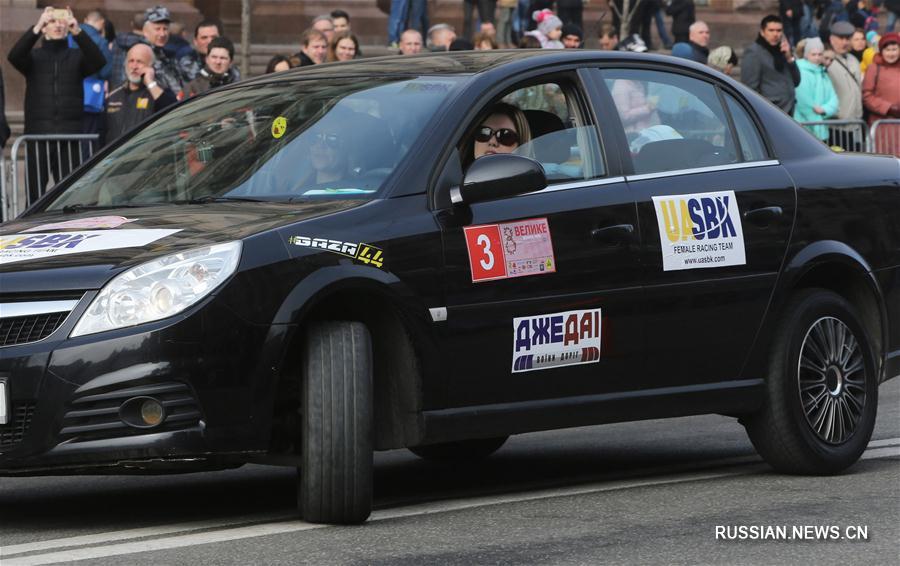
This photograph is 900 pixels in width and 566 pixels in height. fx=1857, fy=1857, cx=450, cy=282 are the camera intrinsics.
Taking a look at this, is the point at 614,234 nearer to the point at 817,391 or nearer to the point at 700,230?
the point at 700,230

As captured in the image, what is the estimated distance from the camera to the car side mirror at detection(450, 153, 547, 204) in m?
6.61

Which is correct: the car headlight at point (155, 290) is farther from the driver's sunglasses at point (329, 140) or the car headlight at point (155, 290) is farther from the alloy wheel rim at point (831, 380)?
the alloy wheel rim at point (831, 380)

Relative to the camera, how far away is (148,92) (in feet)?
46.5

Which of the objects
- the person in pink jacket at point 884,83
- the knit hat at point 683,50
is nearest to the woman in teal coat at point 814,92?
the person in pink jacket at point 884,83

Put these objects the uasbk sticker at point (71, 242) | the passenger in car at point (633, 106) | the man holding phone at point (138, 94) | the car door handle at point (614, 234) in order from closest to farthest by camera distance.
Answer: the uasbk sticker at point (71, 242) → the car door handle at point (614, 234) → the passenger in car at point (633, 106) → the man holding phone at point (138, 94)

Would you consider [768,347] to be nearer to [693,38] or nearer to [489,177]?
[489,177]

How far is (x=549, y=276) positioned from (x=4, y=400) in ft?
6.64

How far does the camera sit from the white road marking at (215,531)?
582 centimetres

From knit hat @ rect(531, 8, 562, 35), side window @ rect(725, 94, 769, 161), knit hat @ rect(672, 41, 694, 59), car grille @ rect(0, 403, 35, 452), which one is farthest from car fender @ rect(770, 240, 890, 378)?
knit hat @ rect(531, 8, 562, 35)

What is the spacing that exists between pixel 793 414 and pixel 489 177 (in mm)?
1903

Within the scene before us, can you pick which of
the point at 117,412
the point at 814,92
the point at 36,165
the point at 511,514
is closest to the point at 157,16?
the point at 36,165

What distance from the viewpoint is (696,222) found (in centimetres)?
739

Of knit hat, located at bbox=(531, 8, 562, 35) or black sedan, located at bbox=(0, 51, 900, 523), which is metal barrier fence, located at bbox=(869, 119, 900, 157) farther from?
black sedan, located at bbox=(0, 51, 900, 523)

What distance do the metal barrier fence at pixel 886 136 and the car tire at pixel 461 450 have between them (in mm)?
10055
